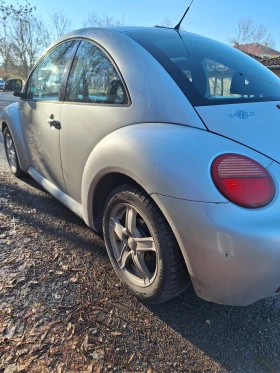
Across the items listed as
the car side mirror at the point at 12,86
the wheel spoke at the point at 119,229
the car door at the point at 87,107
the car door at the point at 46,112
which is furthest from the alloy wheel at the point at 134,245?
the car side mirror at the point at 12,86

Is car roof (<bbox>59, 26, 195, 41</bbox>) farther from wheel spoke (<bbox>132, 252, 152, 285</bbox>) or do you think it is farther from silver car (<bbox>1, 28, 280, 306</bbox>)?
wheel spoke (<bbox>132, 252, 152, 285</bbox>)

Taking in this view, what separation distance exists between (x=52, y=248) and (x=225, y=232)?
1.66 m

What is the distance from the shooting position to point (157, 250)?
1689 millimetres

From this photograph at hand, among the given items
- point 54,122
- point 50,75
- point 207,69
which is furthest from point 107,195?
point 50,75

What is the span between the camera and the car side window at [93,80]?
2.03 metres

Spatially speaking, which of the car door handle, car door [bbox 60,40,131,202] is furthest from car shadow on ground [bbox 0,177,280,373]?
the car door handle

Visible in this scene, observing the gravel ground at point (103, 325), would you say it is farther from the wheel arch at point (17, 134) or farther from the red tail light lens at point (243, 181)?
the wheel arch at point (17, 134)

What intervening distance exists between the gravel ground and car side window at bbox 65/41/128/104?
49.0 inches

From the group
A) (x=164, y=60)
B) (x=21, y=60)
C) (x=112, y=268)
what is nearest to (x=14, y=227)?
(x=112, y=268)

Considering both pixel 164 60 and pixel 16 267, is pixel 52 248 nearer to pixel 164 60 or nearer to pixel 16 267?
pixel 16 267

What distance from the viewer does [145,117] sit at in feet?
5.88

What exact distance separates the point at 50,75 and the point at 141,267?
2002mm

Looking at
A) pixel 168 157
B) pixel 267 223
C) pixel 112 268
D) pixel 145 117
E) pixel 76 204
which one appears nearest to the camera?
pixel 267 223

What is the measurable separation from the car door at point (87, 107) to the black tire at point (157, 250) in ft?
1.44
